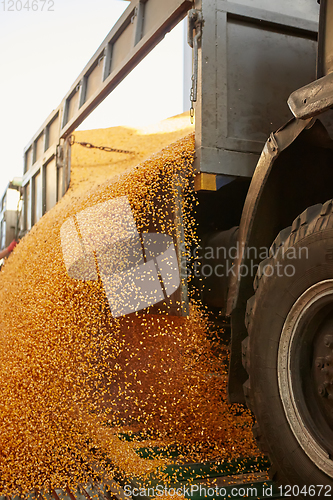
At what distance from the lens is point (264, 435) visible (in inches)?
60.6

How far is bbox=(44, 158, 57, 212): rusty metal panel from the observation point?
15.7 feet

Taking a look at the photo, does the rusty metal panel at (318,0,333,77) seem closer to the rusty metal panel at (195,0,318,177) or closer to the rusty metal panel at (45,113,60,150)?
the rusty metal panel at (195,0,318,177)

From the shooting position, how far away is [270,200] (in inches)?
72.8

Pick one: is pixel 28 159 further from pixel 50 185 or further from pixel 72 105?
pixel 72 105

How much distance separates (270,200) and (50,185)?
3607 millimetres

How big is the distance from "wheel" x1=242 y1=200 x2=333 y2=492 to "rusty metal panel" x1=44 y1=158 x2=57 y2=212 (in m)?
3.56

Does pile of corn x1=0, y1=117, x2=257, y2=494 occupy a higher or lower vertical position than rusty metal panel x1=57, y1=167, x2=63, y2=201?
lower

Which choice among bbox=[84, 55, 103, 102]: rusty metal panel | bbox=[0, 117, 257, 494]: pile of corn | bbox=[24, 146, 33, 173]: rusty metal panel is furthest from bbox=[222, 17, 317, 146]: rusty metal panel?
bbox=[24, 146, 33, 173]: rusty metal panel

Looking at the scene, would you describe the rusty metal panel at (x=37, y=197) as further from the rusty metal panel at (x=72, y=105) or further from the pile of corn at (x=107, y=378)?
the pile of corn at (x=107, y=378)

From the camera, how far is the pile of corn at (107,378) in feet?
7.35

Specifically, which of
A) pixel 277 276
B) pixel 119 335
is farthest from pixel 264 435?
pixel 119 335

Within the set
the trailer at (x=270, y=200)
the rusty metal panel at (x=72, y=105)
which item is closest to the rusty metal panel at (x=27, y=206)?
the rusty metal panel at (x=72, y=105)

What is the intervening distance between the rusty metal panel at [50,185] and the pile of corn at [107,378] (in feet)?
6.34

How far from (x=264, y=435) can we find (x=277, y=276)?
557mm
